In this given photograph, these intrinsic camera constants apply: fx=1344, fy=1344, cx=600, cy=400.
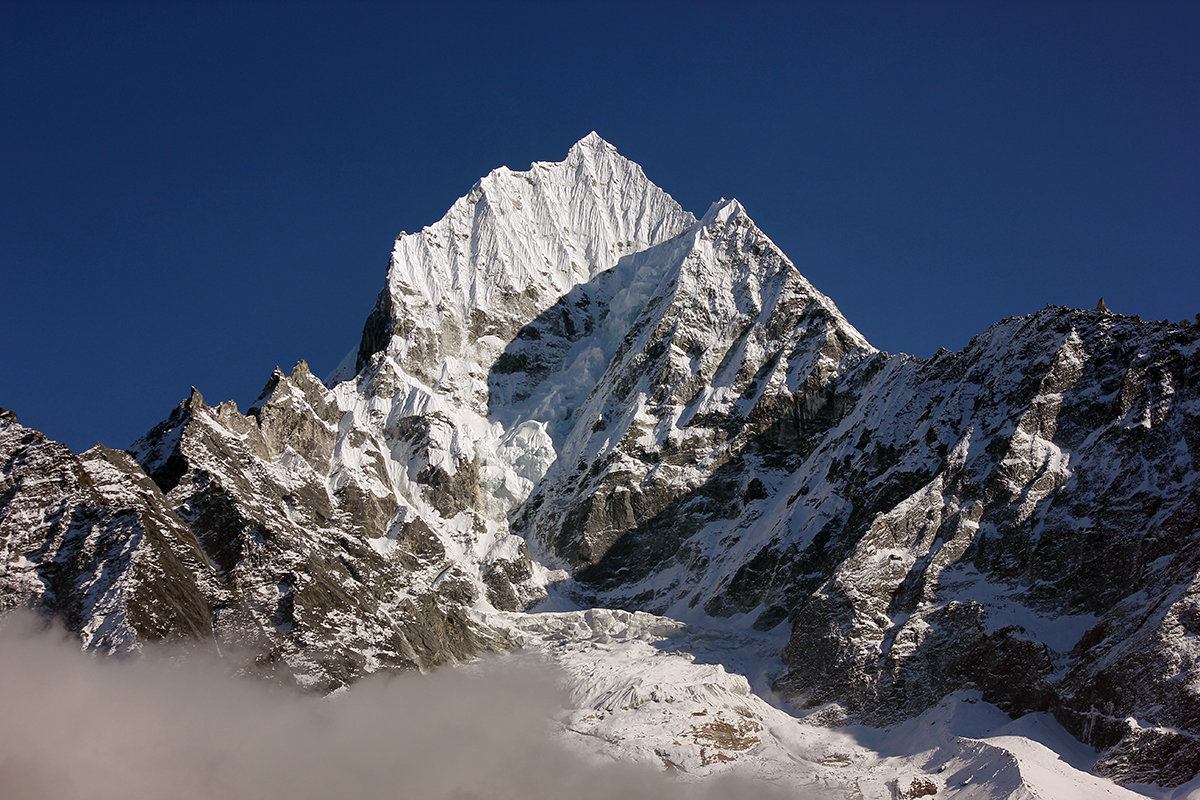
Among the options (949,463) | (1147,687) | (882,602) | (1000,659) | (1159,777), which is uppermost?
(949,463)

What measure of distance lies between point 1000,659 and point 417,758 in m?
74.6

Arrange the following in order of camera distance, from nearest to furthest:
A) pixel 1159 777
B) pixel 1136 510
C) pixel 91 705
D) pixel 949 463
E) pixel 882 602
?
pixel 1159 777 < pixel 91 705 < pixel 1136 510 < pixel 882 602 < pixel 949 463

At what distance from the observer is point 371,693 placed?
596ft

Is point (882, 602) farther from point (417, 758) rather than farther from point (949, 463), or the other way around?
point (417, 758)

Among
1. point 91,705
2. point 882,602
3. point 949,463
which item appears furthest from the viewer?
point 949,463

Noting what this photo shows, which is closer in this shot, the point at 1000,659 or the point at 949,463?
the point at 1000,659

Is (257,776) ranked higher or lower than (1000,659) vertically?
lower

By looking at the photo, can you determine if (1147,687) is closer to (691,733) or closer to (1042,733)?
(1042,733)

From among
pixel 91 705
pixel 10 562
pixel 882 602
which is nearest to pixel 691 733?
pixel 882 602

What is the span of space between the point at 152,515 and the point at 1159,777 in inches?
4965

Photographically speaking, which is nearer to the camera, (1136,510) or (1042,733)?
(1042,733)

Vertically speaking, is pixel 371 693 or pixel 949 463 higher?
pixel 949 463

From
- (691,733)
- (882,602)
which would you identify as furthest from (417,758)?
(882,602)

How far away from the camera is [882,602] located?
185375 millimetres
